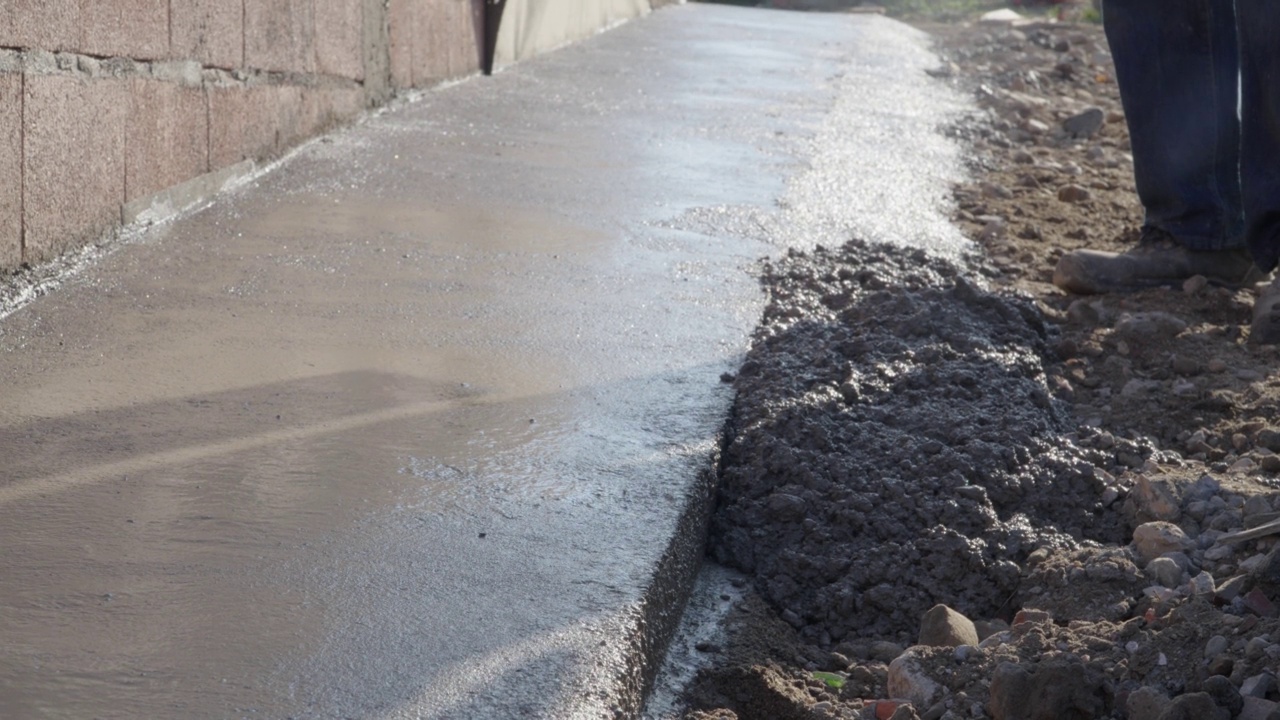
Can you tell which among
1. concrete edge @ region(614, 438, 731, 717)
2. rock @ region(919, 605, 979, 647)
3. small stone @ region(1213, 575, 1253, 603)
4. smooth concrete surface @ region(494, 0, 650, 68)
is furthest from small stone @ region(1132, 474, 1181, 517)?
smooth concrete surface @ region(494, 0, 650, 68)

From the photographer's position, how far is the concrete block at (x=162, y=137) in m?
3.00

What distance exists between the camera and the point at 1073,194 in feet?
14.0

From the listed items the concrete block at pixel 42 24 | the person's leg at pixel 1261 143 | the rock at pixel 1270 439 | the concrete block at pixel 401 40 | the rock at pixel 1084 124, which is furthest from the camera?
the rock at pixel 1084 124

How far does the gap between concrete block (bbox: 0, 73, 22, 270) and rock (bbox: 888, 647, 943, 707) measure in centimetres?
186

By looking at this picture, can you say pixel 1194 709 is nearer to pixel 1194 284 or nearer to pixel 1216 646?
pixel 1216 646

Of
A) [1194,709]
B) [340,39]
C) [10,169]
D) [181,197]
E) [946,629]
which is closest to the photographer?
[1194,709]

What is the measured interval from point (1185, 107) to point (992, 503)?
5.55ft

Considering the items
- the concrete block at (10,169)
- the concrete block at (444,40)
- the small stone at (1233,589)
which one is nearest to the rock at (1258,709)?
the small stone at (1233,589)

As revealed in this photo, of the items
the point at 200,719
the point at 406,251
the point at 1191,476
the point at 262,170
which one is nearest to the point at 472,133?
the point at 262,170

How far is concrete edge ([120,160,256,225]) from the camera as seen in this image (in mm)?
3002

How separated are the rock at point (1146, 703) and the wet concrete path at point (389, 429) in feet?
1.87

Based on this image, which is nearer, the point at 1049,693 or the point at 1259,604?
the point at 1049,693

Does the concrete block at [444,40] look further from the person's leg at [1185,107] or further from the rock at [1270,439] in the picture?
the rock at [1270,439]

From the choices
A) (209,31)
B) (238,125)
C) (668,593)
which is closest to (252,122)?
(238,125)
